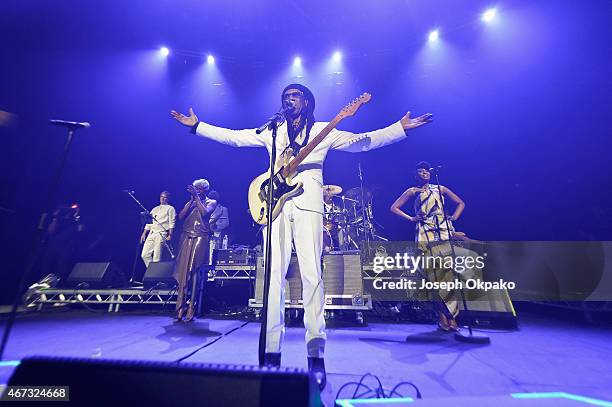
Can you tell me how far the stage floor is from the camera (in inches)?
83.9

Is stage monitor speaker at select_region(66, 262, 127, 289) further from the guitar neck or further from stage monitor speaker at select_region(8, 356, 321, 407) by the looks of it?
stage monitor speaker at select_region(8, 356, 321, 407)

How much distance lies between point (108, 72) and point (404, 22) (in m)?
8.28

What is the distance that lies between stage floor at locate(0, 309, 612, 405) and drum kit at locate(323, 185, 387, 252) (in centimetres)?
237

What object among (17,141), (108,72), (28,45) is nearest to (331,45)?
(108,72)

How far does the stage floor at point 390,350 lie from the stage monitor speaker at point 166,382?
126 cm

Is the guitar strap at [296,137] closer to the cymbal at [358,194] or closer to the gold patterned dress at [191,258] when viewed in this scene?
the gold patterned dress at [191,258]

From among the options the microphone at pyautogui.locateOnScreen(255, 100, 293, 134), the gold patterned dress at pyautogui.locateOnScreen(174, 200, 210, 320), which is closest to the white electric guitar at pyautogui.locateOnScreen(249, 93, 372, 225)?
the microphone at pyautogui.locateOnScreen(255, 100, 293, 134)

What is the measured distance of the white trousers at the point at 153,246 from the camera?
22.5 feet

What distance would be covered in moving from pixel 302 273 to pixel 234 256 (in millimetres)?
3913

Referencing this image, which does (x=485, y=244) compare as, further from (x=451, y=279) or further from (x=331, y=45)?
(x=331, y=45)

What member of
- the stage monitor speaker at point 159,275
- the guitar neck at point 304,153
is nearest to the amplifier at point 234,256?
the stage monitor speaker at point 159,275

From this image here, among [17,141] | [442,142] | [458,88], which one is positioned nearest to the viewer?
[17,141]

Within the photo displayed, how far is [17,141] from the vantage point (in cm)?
677

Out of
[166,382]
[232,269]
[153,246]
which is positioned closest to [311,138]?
[166,382]
